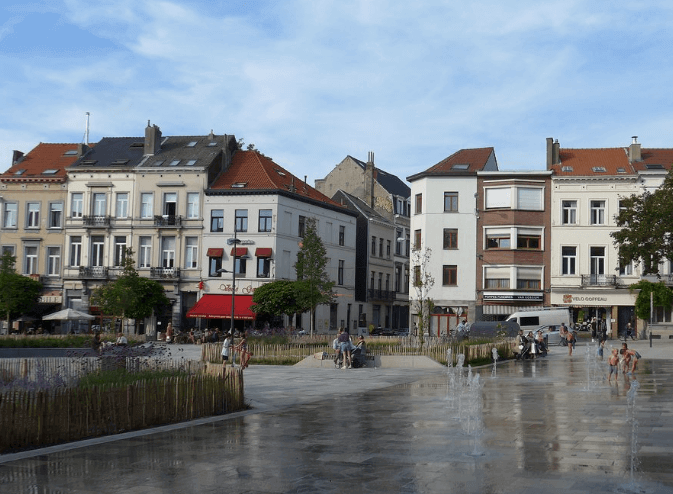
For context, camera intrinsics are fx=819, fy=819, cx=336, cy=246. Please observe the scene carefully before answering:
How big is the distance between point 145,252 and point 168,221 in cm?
298

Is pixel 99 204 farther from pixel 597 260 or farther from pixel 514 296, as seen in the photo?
pixel 597 260

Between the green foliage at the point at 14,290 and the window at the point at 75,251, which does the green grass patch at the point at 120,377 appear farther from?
the window at the point at 75,251

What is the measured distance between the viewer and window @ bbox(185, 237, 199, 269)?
195ft

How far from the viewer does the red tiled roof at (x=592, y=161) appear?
58.8m

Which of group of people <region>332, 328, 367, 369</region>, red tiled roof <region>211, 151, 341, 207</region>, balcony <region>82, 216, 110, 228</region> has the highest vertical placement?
red tiled roof <region>211, 151, 341, 207</region>

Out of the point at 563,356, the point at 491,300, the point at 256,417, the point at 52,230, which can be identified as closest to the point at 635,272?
the point at 491,300

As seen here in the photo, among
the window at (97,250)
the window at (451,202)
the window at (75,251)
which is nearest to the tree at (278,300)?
the window at (451,202)

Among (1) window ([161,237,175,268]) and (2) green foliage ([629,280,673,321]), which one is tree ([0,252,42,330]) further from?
(2) green foliage ([629,280,673,321])

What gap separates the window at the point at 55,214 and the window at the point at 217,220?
11745mm

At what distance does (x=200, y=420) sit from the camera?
15648 mm

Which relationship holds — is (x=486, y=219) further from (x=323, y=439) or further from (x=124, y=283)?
(x=323, y=439)

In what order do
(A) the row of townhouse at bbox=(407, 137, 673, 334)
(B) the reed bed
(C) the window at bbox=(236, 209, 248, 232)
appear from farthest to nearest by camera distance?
(C) the window at bbox=(236, 209, 248, 232)
(A) the row of townhouse at bbox=(407, 137, 673, 334)
(B) the reed bed

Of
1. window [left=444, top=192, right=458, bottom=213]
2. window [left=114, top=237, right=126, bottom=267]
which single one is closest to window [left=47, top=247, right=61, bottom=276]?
window [left=114, top=237, right=126, bottom=267]

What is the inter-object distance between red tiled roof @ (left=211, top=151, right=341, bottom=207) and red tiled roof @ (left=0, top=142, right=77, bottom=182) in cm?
1252
